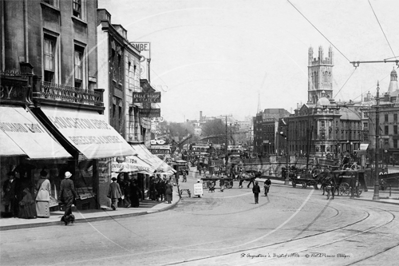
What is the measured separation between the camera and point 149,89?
32.5 m

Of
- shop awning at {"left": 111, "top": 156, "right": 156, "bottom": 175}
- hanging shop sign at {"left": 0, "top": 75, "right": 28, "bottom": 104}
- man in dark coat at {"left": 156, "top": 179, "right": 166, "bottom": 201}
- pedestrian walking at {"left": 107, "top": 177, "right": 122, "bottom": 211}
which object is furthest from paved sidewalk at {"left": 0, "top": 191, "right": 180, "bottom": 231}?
man in dark coat at {"left": 156, "top": 179, "right": 166, "bottom": 201}

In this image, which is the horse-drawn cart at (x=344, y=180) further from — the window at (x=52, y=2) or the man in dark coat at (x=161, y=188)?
the window at (x=52, y=2)

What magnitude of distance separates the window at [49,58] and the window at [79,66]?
5.65 feet

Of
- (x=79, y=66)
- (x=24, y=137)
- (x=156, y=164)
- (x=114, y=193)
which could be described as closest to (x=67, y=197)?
(x=24, y=137)

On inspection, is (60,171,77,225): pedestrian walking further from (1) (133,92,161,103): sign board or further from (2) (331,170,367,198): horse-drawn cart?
(2) (331,170,367,198): horse-drawn cart

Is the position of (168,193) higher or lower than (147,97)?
lower

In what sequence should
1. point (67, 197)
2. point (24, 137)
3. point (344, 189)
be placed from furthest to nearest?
point (344, 189) → point (24, 137) → point (67, 197)

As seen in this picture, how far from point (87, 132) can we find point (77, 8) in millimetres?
5933

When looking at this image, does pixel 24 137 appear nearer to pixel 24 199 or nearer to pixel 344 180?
pixel 24 199

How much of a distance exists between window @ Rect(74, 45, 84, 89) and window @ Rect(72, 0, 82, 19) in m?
1.37

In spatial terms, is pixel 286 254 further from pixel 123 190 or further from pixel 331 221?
pixel 123 190

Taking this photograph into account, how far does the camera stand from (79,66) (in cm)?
2230

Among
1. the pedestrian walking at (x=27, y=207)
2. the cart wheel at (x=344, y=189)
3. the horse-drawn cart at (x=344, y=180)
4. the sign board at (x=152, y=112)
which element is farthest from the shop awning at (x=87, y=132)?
the cart wheel at (x=344, y=189)

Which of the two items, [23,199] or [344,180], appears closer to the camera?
[23,199]
